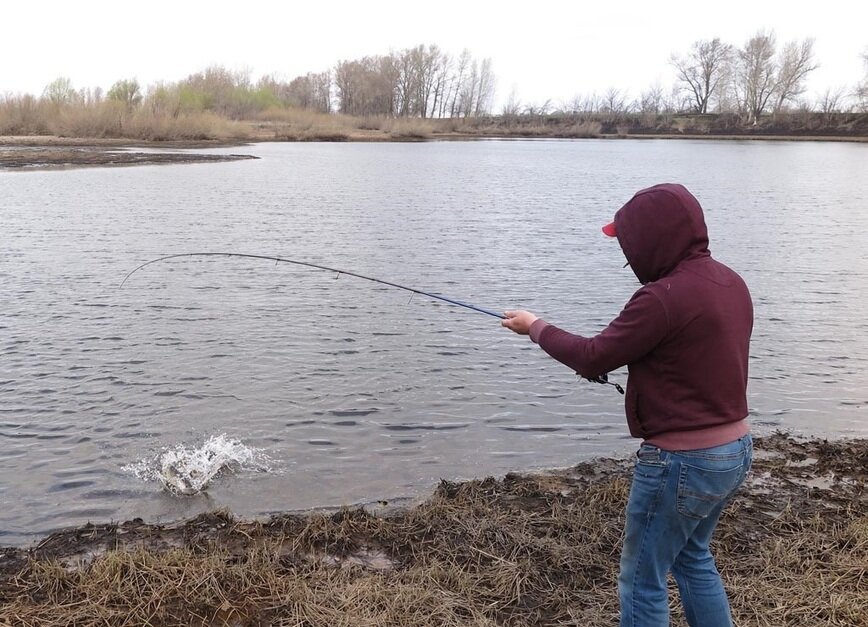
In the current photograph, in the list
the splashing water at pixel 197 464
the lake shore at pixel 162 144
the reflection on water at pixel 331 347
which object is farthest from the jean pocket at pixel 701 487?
the lake shore at pixel 162 144

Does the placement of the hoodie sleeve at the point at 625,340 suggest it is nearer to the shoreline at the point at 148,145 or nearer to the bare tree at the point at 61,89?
→ the shoreline at the point at 148,145

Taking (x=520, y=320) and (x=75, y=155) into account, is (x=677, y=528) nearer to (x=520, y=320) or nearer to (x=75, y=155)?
(x=520, y=320)

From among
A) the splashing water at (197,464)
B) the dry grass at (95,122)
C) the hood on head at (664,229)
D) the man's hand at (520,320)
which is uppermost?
the dry grass at (95,122)

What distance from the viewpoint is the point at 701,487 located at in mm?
2650

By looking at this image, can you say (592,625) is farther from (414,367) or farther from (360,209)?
(360,209)

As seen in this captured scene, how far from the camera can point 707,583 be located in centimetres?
289

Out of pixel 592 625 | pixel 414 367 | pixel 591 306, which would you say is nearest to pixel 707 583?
pixel 592 625

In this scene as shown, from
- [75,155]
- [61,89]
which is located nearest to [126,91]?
[61,89]

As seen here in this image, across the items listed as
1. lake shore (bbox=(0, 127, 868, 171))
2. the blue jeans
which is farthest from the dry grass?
the blue jeans

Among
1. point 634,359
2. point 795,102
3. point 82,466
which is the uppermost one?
point 795,102

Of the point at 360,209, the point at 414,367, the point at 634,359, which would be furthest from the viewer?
the point at 360,209

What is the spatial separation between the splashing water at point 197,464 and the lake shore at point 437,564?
0.94 metres

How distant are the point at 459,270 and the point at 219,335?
19.0 ft

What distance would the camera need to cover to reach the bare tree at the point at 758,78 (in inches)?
4023
